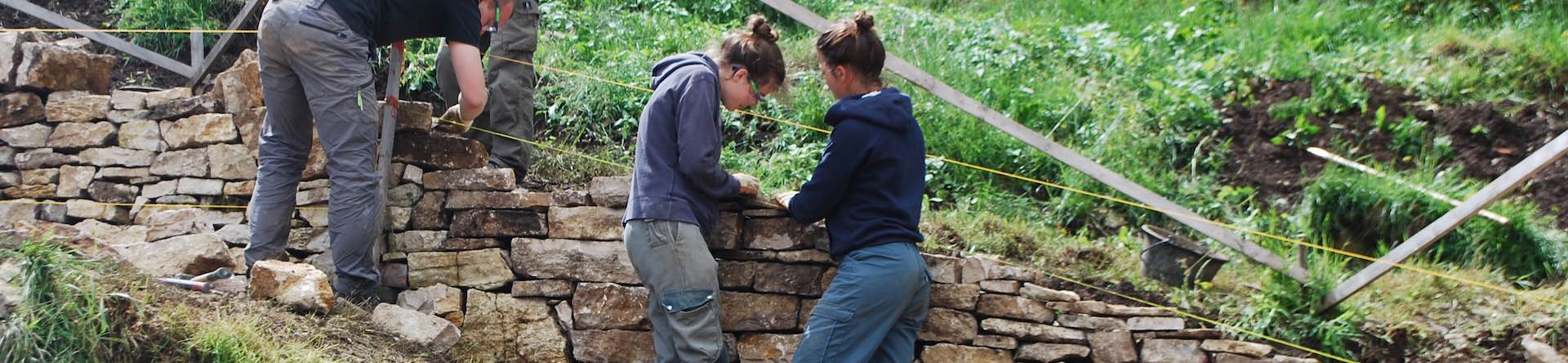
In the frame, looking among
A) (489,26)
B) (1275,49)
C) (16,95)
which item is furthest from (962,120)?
(16,95)

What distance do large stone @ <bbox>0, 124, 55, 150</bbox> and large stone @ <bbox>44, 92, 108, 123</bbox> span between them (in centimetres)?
7

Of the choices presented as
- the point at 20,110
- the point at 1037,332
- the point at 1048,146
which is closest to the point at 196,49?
A: the point at 20,110

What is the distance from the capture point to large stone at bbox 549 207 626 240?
4.71 meters

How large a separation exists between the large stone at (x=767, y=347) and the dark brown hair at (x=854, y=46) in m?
1.18

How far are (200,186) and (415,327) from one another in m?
1.33

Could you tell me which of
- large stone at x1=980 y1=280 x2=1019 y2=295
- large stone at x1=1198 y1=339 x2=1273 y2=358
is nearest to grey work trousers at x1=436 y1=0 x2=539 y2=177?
large stone at x1=980 y1=280 x2=1019 y2=295

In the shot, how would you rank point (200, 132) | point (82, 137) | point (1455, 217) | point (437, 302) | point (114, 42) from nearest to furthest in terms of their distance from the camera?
point (1455, 217)
point (437, 302)
point (200, 132)
point (82, 137)
point (114, 42)

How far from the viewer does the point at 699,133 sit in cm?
385

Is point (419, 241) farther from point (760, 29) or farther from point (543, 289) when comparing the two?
point (760, 29)

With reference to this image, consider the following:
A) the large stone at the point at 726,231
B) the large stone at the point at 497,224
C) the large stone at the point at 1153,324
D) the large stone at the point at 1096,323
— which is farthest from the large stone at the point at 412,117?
the large stone at the point at 1153,324

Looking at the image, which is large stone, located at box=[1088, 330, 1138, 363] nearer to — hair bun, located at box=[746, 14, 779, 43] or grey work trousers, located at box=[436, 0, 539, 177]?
hair bun, located at box=[746, 14, 779, 43]

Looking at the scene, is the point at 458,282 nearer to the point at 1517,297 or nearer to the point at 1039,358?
the point at 1039,358

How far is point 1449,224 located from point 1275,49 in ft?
8.00

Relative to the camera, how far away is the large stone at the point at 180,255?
4387mm
